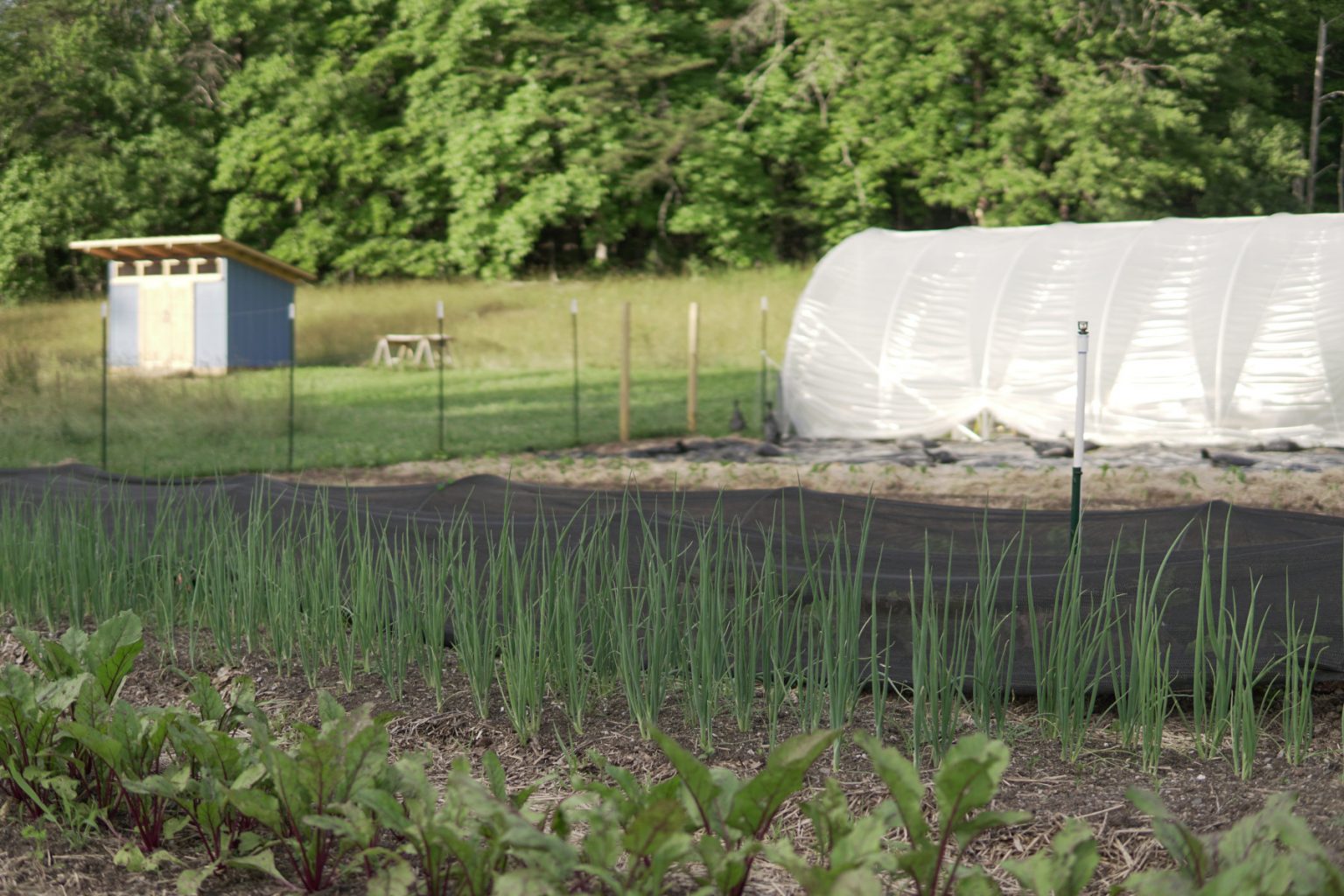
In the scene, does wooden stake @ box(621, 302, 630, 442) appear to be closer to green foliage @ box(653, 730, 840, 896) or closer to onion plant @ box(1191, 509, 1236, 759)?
onion plant @ box(1191, 509, 1236, 759)

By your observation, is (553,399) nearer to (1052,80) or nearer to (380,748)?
(1052,80)

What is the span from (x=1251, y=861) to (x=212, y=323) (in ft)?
49.6

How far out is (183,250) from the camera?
50.7 ft

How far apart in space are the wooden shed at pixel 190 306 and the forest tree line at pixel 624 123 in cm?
445

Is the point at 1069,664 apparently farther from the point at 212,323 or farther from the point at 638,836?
the point at 212,323

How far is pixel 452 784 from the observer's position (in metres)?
1.71

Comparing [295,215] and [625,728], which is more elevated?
[295,215]

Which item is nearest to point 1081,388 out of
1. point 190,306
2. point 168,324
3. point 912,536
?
point 912,536

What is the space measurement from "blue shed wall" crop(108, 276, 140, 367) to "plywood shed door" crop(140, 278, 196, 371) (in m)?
0.14

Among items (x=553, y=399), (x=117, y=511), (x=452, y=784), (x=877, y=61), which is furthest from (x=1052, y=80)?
(x=452, y=784)

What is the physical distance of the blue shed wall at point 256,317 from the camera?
15.2 meters

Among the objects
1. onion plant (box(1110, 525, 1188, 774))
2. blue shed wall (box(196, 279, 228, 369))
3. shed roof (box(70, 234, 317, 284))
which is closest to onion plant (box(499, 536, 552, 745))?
onion plant (box(1110, 525, 1188, 774))

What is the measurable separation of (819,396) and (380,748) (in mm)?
10053

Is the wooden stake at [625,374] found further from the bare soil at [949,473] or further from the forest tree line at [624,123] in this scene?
the forest tree line at [624,123]
